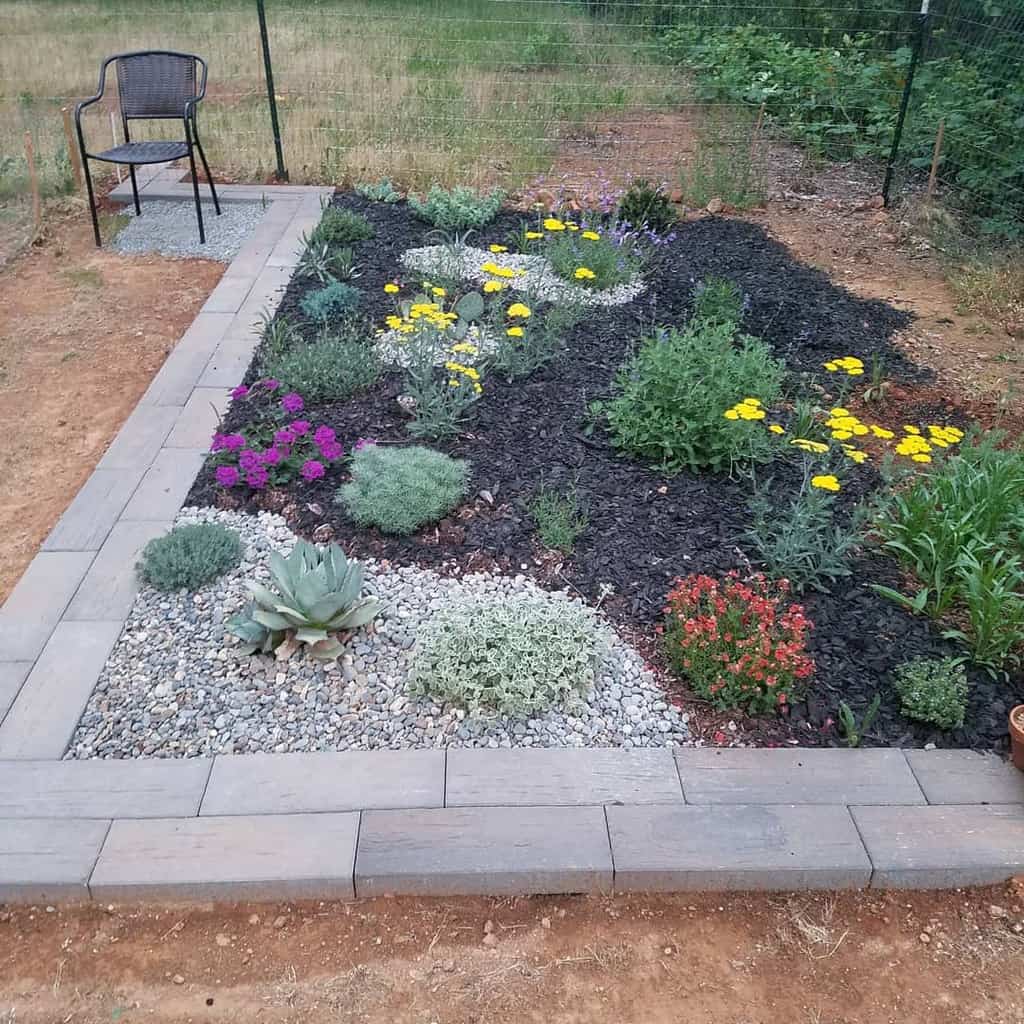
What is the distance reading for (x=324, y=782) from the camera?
2.52 m

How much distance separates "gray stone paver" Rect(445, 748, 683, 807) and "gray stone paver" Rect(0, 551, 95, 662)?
147 cm

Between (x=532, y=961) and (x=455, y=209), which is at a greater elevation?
(x=455, y=209)

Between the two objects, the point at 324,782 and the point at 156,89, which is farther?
the point at 156,89

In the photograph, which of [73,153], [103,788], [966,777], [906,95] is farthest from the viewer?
[906,95]

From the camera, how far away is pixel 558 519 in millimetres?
3375

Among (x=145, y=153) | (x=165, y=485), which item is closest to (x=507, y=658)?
(x=165, y=485)

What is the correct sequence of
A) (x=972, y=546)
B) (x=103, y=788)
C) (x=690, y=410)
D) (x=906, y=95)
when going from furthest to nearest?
(x=906, y=95), (x=690, y=410), (x=972, y=546), (x=103, y=788)

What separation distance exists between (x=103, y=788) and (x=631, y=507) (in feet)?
6.79

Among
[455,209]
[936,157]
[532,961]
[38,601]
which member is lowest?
[532,961]

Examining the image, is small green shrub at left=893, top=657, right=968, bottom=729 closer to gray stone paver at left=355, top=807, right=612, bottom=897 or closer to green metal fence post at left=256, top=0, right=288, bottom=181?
gray stone paver at left=355, top=807, right=612, bottom=897

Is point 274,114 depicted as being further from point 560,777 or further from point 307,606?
point 560,777

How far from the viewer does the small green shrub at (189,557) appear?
3162 millimetres

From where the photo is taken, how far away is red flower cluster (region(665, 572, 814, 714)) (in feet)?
8.94

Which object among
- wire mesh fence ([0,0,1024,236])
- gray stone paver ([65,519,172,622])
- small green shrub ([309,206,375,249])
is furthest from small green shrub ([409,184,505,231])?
gray stone paver ([65,519,172,622])
